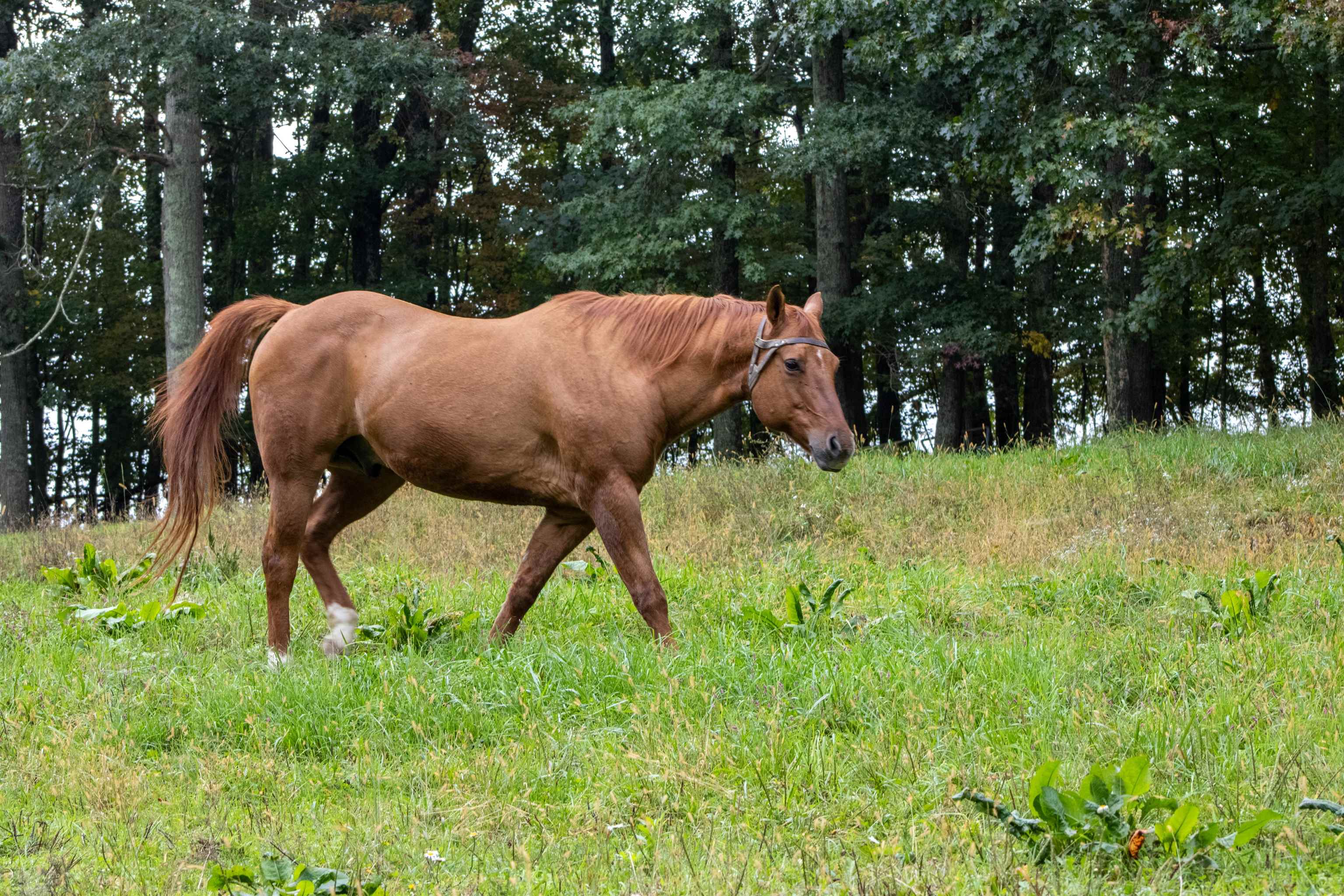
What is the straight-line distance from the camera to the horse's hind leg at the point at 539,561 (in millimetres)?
6066

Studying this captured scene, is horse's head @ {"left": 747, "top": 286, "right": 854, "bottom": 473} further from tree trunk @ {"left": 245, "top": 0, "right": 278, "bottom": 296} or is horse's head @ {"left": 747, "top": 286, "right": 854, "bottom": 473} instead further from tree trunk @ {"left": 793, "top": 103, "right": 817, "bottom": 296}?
tree trunk @ {"left": 245, "top": 0, "right": 278, "bottom": 296}

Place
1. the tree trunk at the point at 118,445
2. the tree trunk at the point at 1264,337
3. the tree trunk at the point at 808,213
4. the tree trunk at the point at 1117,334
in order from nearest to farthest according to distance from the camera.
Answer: the tree trunk at the point at 1117,334 → the tree trunk at the point at 808,213 → the tree trunk at the point at 1264,337 → the tree trunk at the point at 118,445

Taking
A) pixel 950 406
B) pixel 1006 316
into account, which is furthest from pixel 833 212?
pixel 950 406

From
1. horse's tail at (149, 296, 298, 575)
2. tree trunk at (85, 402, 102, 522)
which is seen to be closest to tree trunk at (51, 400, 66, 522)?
tree trunk at (85, 402, 102, 522)

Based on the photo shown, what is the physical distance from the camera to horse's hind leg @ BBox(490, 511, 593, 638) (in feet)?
19.9

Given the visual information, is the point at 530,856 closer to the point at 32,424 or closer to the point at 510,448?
the point at 510,448

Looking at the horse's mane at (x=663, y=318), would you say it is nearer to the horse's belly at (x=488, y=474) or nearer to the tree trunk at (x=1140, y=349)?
the horse's belly at (x=488, y=474)

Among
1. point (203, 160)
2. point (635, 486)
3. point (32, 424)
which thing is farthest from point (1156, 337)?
point (32, 424)

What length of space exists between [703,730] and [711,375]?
2196 millimetres

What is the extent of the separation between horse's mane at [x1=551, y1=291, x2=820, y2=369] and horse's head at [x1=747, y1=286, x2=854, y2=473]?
13cm

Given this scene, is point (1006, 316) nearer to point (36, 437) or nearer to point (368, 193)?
point (368, 193)

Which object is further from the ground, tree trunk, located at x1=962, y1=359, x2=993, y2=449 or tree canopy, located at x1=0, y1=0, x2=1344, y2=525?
tree canopy, located at x1=0, y1=0, x2=1344, y2=525

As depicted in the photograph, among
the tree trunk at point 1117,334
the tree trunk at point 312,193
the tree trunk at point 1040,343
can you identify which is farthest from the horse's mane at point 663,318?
the tree trunk at point 312,193

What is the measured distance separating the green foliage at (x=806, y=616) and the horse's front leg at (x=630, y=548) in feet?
1.68
